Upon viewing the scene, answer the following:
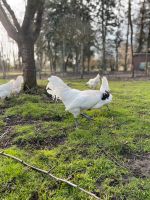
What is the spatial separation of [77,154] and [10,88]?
547 cm

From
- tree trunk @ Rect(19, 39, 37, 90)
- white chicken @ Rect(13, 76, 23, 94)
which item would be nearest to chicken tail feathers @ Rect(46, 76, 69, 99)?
white chicken @ Rect(13, 76, 23, 94)

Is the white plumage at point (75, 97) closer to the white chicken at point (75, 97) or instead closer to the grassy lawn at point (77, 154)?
the white chicken at point (75, 97)

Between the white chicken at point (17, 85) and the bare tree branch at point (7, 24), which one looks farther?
the bare tree branch at point (7, 24)

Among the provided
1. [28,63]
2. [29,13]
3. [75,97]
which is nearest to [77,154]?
[75,97]

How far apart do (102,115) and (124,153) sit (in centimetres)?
249

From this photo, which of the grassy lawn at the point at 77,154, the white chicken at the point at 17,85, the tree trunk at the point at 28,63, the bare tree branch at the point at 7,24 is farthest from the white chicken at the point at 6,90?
the bare tree branch at the point at 7,24

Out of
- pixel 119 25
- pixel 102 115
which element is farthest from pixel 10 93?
pixel 119 25

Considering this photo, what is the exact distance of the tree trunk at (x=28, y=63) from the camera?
1047 cm

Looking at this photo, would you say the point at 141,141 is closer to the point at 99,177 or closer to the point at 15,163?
the point at 99,177

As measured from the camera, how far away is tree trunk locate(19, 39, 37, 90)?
412 inches

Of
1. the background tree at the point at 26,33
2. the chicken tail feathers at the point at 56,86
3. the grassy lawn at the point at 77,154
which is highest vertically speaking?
the background tree at the point at 26,33

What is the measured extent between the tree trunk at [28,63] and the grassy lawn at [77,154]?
3.40 m

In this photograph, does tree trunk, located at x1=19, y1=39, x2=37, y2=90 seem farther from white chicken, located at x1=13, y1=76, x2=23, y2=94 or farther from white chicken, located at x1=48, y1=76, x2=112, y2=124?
white chicken, located at x1=48, y1=76, x2=112, y2=124

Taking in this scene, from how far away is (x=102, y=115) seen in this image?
23.2 ft
